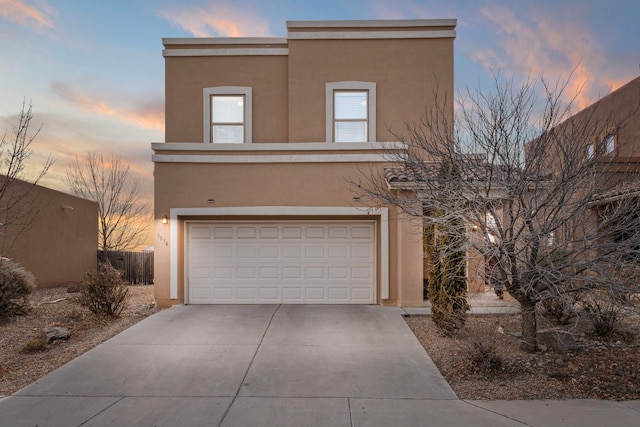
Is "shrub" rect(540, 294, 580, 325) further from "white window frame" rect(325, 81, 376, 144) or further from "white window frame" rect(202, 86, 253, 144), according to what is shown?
"white window frame" rect(202, 86, 253, 144)

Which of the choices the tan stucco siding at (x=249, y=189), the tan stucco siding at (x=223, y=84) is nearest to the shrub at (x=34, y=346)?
the tan stucco siding at (x=249, y=189)

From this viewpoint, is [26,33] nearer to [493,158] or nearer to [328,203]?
[328,203]

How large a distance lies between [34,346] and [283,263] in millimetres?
5587

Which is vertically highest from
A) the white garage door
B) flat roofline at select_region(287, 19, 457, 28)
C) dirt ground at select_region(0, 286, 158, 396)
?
flat roofline at select_region(287, 19, 457, 28)

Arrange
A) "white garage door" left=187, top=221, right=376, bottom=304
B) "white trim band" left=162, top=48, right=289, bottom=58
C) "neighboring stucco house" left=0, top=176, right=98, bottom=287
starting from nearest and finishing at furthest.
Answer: "white garage door" left=187, top=221, right=376, bottom=304, "white trim band" left=162, top=48, right=289, bottom=58, "neighboring stucco house" left=0, top=176, right=98, bottom=287

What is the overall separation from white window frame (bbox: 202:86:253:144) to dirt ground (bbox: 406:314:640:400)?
8291 mm

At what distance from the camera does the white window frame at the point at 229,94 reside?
1273cm

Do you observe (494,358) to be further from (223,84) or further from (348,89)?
(223,84)

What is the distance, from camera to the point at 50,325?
30.3 ft

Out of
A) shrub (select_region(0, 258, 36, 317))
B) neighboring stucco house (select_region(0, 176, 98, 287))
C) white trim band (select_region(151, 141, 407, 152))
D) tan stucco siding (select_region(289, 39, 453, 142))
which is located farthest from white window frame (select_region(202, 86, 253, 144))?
neighboring stucco house (select_region(0, 176, 98, 287))

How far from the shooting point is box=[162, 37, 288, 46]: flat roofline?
12.9m

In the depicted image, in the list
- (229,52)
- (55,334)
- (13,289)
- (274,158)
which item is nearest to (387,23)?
(229,52)

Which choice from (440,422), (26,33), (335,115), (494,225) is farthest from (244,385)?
(26,33)

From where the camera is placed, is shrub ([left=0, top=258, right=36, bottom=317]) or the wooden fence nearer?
shrub ([left=0, top=258, right=36, bottom=317])
